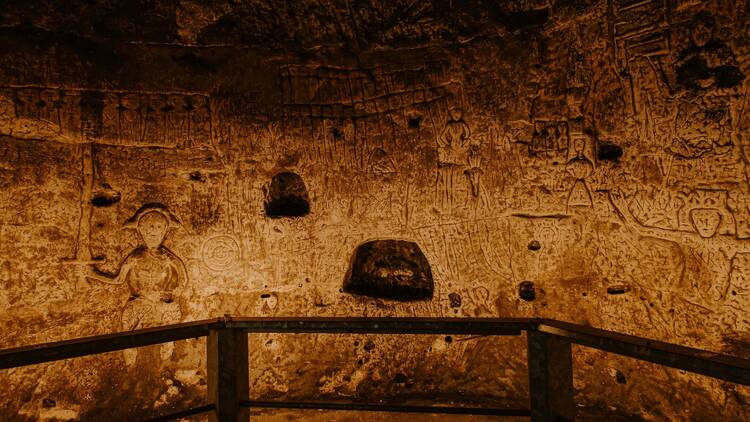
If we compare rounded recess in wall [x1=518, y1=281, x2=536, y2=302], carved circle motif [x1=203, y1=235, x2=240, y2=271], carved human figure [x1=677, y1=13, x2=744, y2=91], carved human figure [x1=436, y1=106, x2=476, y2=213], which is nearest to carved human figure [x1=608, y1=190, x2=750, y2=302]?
carved human figure [x1=677, y1=13, x2=744, y2=91]

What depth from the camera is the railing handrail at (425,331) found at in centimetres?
118

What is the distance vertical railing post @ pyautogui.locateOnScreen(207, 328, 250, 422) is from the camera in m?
1.80

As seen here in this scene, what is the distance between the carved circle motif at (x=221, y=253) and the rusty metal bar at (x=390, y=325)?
8.29 ft

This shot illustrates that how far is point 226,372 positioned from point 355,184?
8.82 feet

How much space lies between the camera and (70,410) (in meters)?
3.72

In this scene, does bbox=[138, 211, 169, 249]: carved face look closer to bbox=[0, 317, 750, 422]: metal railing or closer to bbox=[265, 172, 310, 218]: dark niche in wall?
bbox=[265, 172, 310, 218]: dark niche in wall

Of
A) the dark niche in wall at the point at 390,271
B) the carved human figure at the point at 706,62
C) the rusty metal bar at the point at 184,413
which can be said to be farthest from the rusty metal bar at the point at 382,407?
the carved human figure at the point at 706,62

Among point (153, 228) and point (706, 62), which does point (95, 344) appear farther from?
point (706, 62)

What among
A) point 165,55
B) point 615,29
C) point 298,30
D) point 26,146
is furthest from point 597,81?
point 26,146

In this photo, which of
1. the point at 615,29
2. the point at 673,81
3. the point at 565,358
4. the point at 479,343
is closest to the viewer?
the point at 565,358

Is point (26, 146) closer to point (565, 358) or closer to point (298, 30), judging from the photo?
point (298, 30)

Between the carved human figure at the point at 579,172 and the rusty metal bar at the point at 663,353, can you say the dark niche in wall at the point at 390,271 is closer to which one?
the carved human figure at the point at 579,172

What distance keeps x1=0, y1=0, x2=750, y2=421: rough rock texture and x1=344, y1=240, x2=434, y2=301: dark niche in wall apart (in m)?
0.14

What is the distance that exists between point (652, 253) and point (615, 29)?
1749 millimetres
